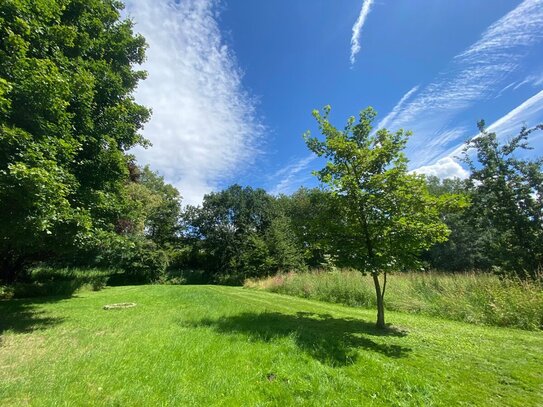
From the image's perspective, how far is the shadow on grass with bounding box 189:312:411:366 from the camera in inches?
199

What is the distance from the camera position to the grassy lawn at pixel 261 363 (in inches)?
141

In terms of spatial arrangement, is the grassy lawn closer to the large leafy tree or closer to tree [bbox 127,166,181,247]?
the large leafy tree

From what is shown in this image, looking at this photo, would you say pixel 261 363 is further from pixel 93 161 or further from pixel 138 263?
pixel 138 263

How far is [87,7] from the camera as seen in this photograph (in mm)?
9281

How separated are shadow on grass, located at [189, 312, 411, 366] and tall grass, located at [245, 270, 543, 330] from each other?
3.49 meters

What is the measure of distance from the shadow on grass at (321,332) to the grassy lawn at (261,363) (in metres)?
0.03

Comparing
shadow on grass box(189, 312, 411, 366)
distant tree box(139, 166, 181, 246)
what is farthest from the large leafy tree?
distant tree box(139, 166, 181, 246)

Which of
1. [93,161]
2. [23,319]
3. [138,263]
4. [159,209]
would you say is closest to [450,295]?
[93,161]

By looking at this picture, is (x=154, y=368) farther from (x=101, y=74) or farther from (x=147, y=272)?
(x=147, y=272)

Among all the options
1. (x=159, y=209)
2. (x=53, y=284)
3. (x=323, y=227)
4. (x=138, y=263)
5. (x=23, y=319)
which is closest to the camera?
(x=323, y=227)

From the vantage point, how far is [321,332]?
640 centimetres

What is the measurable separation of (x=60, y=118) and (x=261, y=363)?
22.3 ft

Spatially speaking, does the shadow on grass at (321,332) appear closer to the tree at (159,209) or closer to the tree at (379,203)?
the tree at (379,203)

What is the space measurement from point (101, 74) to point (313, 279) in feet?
41.9
